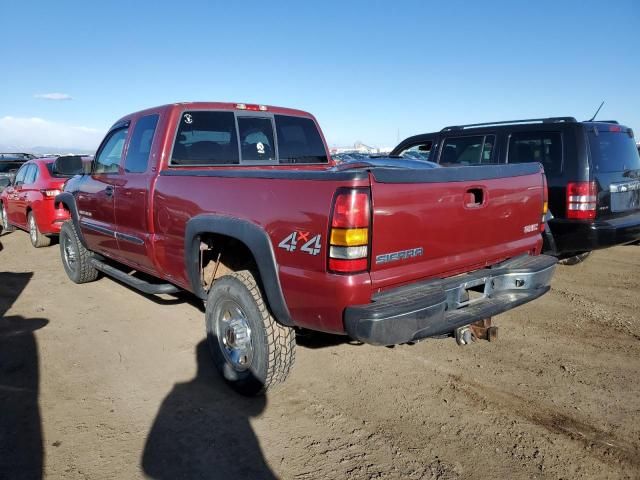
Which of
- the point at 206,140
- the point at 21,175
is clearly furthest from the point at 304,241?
the point at 21,175

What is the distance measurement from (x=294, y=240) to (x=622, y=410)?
7.78 feet

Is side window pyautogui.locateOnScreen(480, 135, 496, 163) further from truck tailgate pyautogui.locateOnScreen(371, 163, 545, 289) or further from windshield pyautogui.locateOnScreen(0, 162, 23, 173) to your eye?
windshield pyautogui.locateOnScreen(0, 162, 23, 173)

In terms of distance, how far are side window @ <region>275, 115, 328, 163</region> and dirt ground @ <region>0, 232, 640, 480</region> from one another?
190 cm

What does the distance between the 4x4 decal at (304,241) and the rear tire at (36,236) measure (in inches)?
297

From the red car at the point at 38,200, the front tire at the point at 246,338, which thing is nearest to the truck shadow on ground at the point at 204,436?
the front tire at the point at 246,338

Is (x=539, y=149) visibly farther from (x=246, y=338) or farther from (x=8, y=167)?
(x=8, y=167)

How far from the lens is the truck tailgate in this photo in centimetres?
254

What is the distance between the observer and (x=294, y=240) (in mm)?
2627

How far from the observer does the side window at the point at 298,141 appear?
15.5 ft

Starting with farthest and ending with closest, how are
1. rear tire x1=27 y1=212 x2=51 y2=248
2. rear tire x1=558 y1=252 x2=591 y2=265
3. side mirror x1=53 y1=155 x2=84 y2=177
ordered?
rear tire x1=27 y1=212 x2=51 y2=248
rear tire x1=558 y1=252 x2=591 y2=265
side mirror x1=53 y1=155 x2=84 y2=177

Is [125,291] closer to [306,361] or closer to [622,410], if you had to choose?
[306,361]

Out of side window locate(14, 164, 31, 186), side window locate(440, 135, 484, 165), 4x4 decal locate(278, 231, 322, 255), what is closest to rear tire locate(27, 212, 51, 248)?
side window locate(14, 164, 31, 186)

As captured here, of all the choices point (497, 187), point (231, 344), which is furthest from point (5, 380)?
point (497, 187)

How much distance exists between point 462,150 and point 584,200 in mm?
2068
